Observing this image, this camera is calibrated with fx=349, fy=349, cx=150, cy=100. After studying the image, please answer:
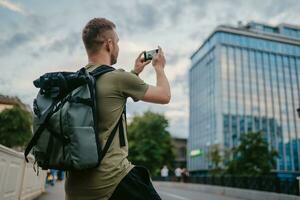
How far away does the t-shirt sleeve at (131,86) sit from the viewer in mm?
1870

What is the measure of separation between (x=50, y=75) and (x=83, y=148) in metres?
0.44

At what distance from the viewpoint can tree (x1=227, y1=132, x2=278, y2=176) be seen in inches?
1809

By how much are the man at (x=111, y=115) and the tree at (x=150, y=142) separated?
5433 centimetres

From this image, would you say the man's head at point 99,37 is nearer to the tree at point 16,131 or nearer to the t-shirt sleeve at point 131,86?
the t-shirt sleeve at point 131,86

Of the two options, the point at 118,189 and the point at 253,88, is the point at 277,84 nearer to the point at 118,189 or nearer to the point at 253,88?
the point at 253,88

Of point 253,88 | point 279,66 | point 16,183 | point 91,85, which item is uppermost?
point 279,66

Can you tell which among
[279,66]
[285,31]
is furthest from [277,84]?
[285,31]

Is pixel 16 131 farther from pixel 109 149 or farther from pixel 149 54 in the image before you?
pixel 109 149

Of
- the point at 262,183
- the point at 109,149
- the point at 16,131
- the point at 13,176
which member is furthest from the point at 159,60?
the point at 16,131

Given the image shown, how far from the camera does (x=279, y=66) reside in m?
99.0

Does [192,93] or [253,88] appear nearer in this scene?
[253,88]

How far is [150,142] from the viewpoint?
5684 cm

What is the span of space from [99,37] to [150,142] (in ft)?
182

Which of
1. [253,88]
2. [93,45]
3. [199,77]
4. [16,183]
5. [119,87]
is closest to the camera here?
[119,87]
